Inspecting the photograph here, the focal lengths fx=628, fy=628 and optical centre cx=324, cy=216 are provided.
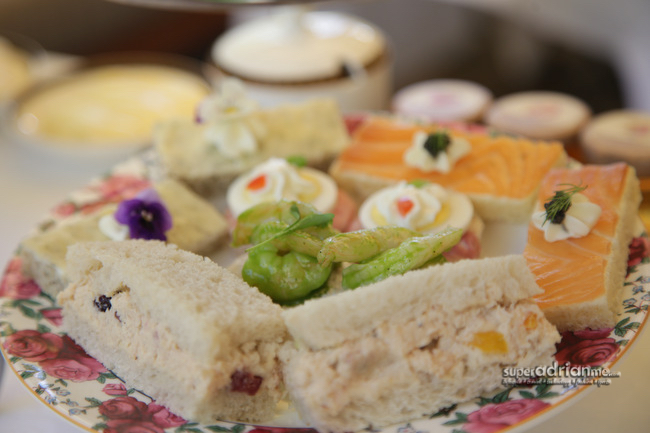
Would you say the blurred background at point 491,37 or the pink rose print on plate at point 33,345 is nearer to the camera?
the pink rose print on plate at point 33,345

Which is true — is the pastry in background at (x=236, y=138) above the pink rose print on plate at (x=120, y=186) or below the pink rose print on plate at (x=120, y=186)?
above

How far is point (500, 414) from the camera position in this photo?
158 centimetres

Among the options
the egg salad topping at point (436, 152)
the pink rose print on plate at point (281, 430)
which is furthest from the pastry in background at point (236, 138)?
the pink rose print on plate at point (281, 430)

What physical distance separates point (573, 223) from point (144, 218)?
1452 mm

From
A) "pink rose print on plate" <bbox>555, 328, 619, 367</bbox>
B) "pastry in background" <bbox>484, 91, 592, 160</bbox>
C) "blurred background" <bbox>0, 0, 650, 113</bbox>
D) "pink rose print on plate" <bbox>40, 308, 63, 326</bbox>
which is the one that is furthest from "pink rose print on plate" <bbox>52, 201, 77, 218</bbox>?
"blurred background" <bbox>0, 0, 650, 113</bbox>

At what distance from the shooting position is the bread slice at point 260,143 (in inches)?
105

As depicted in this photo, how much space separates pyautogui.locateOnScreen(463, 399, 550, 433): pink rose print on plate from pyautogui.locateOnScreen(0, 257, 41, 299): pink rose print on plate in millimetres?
1528

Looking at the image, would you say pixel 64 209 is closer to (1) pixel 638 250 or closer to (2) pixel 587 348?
(2) pixel 587 348

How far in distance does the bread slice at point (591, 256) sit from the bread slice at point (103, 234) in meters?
1.17

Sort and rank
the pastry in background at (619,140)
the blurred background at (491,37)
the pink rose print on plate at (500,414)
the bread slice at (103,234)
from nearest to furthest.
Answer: the pink rose print on plate at (500,414)
the bread slice at (103,234)
the pastry in background at (619,140)
the blurred background at (491,37)

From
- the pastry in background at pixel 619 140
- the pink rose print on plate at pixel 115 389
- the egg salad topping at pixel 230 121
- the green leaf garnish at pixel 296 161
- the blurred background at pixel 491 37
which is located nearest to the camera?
the pink rose print on plate at pixel 115 389

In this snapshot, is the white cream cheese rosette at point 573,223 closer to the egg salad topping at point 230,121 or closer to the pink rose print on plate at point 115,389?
the egg salad topping at point 230,121

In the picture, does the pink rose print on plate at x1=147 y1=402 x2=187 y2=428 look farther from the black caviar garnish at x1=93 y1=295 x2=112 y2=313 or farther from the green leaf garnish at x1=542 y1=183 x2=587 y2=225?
the green leaf garnish at x1=542 y1=183 x2=587 y2=225

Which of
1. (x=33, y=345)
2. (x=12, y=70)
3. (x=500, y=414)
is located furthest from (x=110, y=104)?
(x=500, y=414)
